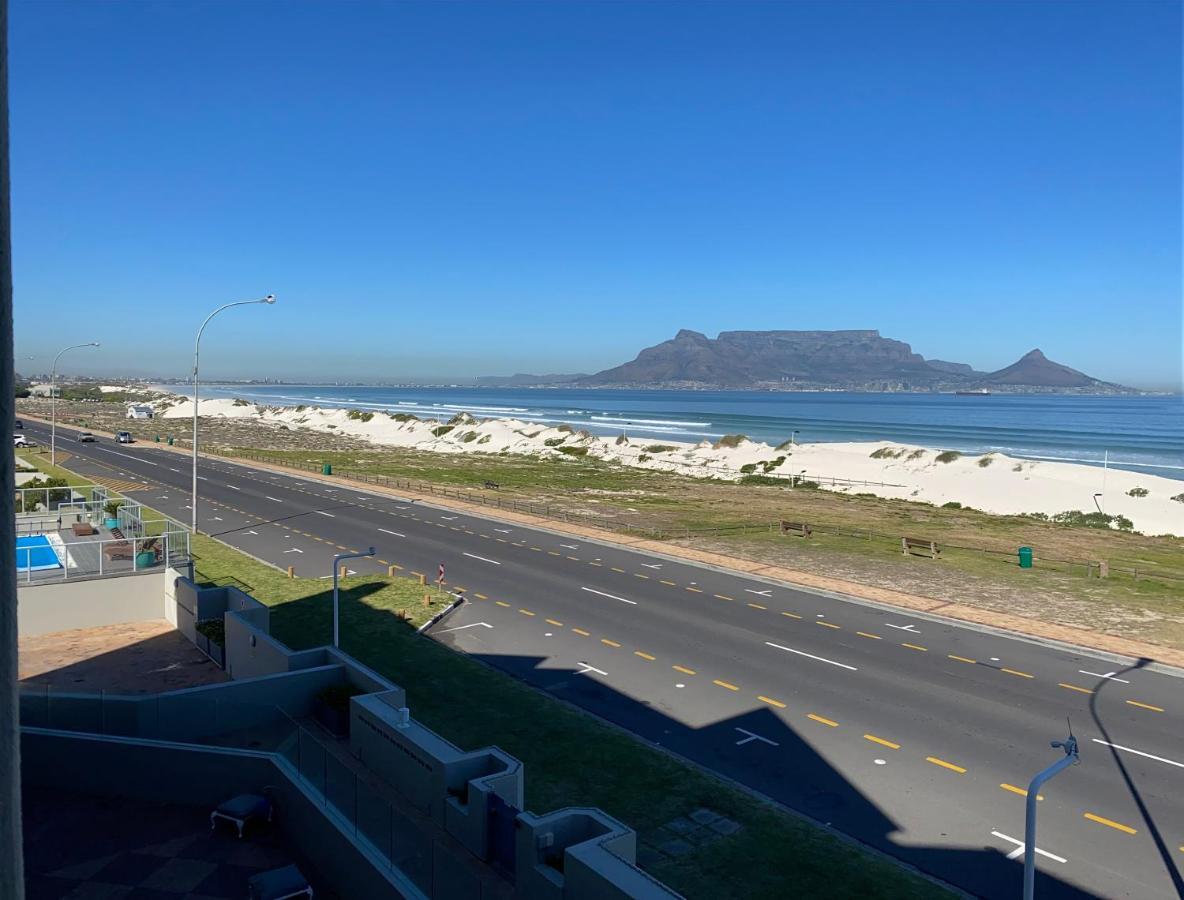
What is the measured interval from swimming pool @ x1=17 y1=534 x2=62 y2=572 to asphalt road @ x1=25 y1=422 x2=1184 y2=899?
8760 mm

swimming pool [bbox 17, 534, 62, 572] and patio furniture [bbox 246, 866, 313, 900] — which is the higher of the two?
swimming pool [bbox 17, 534, 62, 572]

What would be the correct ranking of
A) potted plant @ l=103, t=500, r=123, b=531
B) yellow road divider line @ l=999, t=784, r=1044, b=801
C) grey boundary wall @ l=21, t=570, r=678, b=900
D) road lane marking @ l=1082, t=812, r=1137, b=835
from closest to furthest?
grey boundary wall @ l=21, t=570, r=678, b=900
road lane marking @ l=1082, t=812, r=1137, b=835
yellow road divider line @ l=999, t=784, r=1044, b=801
potted plant @ l=103, t=500, r=123, b=531

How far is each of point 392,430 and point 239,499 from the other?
95.1m

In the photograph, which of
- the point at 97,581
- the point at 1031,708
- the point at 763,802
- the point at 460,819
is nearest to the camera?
the point at 460,819

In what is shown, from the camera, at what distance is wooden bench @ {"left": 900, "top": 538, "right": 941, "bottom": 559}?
129 ft

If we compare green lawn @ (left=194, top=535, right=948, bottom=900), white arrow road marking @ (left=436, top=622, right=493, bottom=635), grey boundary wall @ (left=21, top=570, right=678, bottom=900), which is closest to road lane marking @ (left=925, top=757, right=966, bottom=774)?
green lawn @ (left=194, top=535, right=948, bottom=900)

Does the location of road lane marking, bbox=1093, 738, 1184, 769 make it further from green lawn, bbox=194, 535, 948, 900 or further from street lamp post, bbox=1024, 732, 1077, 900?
street lamp post, bbox=1024, 732, 1077, 900

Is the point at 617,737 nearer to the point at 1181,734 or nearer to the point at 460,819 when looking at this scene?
the point at 460,819

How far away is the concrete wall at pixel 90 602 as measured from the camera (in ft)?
78.2

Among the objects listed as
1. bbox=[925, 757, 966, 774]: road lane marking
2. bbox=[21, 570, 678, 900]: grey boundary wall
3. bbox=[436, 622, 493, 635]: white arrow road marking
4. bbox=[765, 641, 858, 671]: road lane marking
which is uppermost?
bbox=[21, 570, 678, 900]: grey boundary wall

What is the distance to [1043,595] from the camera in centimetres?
3177

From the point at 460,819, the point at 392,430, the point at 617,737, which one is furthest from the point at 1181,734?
the point at 392,430

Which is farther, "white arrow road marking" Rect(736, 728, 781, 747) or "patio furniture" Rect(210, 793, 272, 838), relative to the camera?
"white arrow road marking" Rect(736, 728, 781, 747)

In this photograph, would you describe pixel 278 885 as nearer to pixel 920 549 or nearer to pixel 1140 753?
pixel 1140 753
